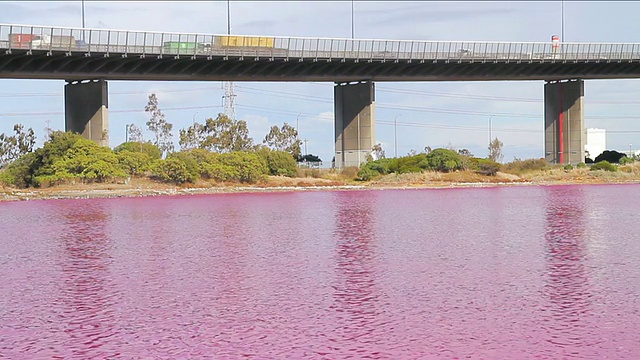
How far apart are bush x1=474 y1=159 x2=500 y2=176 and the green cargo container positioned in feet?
83.8

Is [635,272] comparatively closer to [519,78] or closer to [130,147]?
[130,147]

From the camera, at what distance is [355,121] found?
86812 millimetres

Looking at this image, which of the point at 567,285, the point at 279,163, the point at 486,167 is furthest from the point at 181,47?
the point at 567,285

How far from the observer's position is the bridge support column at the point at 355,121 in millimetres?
86250

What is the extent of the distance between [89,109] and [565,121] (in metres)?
48.7

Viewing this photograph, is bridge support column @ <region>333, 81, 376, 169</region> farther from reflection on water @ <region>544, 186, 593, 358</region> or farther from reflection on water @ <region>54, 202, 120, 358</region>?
reflection on water @ <region>54, 202, 120, 358</region>

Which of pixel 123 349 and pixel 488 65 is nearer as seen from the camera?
pixel 123 349

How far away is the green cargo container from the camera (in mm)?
71938

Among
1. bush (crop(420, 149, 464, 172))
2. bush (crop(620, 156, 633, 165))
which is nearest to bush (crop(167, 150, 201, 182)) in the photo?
bush (crop(420, 149, 464, 172))

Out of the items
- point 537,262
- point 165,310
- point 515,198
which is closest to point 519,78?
point 515,198

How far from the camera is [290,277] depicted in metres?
19.2

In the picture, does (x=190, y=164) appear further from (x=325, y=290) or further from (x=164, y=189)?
(x=325, y=290)

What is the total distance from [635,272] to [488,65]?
70.1 metres

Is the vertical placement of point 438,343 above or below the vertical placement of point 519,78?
below
